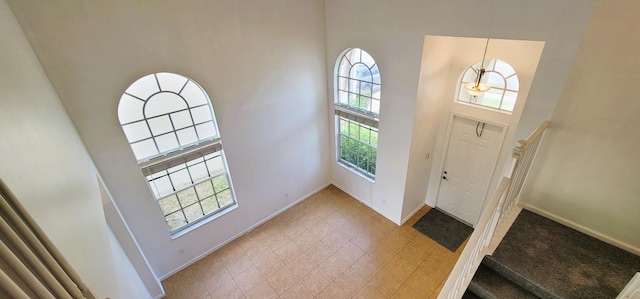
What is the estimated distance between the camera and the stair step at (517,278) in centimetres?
241

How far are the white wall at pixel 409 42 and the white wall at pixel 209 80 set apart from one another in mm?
731

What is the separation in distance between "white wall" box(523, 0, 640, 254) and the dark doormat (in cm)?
214

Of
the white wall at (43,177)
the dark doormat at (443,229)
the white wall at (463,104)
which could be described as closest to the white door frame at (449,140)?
the white wall at (463,104)

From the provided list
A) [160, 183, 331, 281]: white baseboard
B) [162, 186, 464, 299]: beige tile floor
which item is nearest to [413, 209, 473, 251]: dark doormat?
[162, 186, 464, 299]: beige tile floor

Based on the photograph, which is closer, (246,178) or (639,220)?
(639,220)

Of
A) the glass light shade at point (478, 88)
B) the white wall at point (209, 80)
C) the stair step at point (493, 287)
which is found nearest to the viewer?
the stair step at point (493, 287)

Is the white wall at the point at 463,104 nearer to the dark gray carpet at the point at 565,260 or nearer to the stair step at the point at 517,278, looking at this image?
the dark gray carpet at the point at 565,260

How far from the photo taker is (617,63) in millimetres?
2453

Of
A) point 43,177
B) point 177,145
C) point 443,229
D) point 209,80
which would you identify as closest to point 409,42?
point 209,80

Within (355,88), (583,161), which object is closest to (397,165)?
(355,88)

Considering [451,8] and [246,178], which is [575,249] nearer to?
[451,8]

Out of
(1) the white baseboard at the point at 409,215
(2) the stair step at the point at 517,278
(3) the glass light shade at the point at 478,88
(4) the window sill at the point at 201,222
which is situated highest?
(3) the glass light shade at the point at 478,88

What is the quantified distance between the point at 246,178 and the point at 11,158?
4.05 m

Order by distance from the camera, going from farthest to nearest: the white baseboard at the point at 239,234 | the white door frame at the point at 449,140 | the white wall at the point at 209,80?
the white baseboard at the point at 239,234
the white door frame at the point at 449,140
the white wall at the point at 209,80
